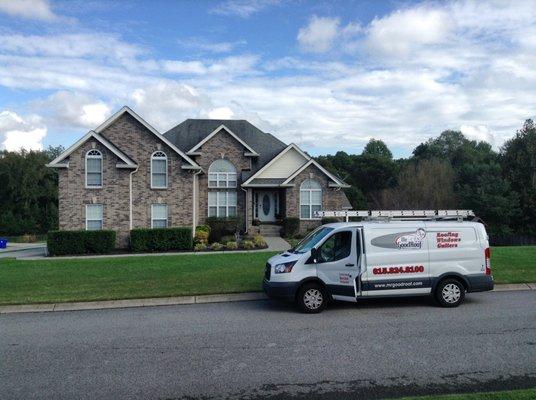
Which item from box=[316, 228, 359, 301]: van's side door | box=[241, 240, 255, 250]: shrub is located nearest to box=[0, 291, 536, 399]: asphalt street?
box=[316, 228, 359, 301]: van's side door

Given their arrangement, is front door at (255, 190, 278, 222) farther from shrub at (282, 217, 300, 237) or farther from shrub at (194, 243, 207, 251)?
shrub at (194, 243, 207, 251)

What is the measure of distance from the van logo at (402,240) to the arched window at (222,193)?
912 inches

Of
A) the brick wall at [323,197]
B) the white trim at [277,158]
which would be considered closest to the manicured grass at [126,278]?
the brick wall at [323,197]

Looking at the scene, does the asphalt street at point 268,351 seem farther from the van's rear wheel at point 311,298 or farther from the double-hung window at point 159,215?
the double-hung window at point 159,215

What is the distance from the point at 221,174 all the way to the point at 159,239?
29.2 feet

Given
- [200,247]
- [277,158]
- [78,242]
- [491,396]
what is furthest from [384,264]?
[277,158]

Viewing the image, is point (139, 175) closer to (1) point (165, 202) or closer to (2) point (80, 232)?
(1) point (165, 202)

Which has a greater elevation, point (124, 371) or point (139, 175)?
point (139, 175)

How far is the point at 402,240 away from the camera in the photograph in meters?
10.9

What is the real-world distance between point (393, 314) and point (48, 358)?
6.33 metres

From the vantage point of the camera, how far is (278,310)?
10789mm

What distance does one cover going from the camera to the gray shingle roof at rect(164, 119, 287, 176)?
34.8 metres

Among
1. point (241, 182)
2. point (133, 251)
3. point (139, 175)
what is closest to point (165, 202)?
point (139, 175)

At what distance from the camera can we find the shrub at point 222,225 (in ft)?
103
